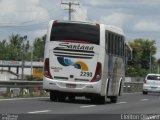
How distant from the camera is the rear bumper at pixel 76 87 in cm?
2645

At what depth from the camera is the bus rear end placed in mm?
26531

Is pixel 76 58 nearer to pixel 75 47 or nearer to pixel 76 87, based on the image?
pixel 75 47

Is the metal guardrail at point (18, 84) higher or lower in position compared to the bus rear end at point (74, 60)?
lower

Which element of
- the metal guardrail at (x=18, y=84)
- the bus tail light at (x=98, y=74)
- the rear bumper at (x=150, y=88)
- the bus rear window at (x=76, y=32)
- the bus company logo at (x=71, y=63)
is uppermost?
the bus rear window at (x=76, y=32)

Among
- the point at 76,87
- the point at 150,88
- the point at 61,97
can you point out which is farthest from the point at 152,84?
the point at 76,87

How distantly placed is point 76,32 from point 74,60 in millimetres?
1160

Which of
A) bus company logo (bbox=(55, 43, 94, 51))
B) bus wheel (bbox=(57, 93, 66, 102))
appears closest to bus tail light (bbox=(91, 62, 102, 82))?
bus company logo (bbox=(55, 43, 94, 51))

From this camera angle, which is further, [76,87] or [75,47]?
[75,47]

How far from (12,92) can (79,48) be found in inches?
275

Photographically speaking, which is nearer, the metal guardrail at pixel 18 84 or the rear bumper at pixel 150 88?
the metal guardrail at pixel 18 84

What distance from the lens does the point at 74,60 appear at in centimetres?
2670

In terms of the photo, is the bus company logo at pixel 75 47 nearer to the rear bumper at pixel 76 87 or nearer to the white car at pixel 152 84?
the rear bumper at pixel 76 87

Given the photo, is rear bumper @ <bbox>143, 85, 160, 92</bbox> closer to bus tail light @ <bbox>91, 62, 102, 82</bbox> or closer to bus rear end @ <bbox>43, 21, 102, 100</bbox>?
bus rear end @ <bbox>43, 21, 102, 100</bbox>

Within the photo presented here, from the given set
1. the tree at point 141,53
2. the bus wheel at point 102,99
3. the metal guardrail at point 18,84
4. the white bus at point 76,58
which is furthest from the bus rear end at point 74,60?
the tree at point 141,53
